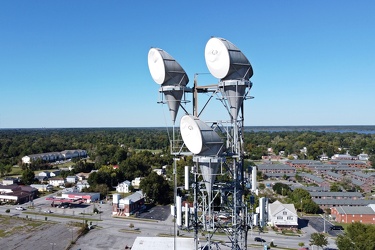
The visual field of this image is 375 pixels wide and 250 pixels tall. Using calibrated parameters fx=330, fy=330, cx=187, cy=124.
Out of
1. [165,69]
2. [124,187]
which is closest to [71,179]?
[124,187]

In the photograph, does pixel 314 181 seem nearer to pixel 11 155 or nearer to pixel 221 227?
pixel 221 227

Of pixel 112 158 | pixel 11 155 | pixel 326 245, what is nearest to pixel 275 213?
pixel 326 245

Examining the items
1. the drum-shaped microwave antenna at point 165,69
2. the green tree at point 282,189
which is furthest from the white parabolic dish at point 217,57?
the green tree at point 282,189

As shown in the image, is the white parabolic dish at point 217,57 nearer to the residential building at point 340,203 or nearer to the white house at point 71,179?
the residential building at point 340,203

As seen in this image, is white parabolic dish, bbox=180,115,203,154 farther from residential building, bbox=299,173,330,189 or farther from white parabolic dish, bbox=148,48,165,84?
residential building, bbox=299,173,330,189

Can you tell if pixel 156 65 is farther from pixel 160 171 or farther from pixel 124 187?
pixel 160 171

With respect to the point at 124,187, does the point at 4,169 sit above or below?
above
